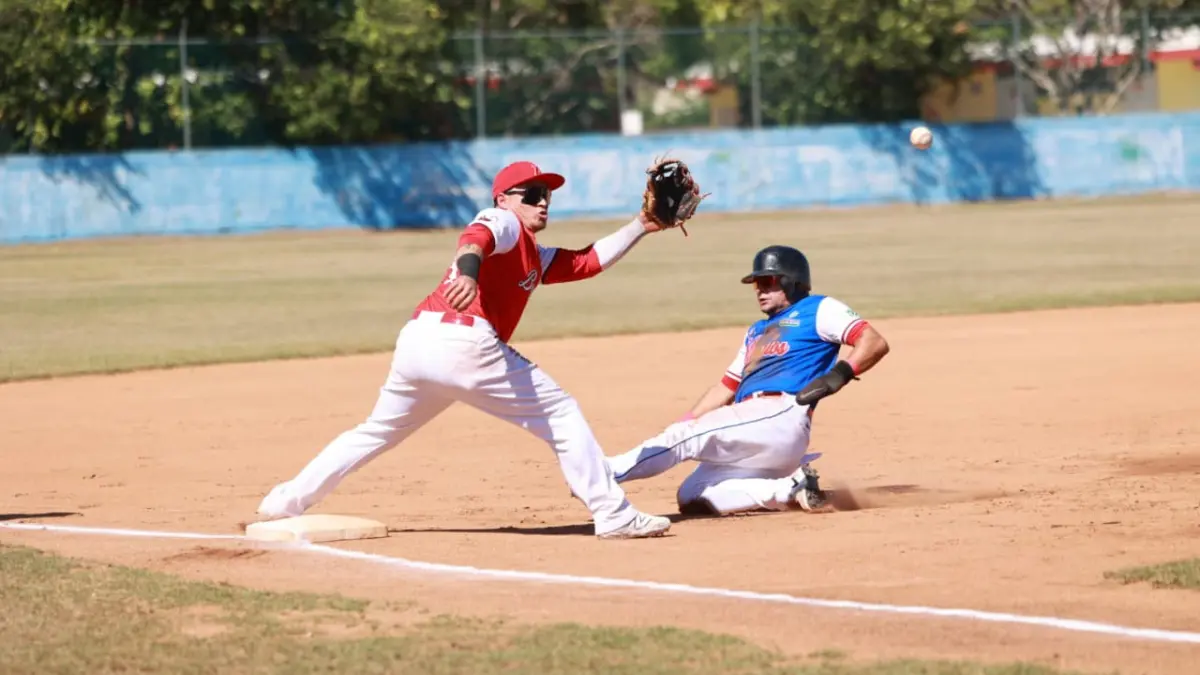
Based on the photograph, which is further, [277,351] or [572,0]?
[572,0]

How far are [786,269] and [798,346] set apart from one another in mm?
388

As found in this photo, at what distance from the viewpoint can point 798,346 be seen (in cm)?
891

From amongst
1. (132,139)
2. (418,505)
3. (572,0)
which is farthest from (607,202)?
(418,505)

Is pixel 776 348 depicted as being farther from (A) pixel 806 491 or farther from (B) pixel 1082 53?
(B) pixel 1082 53

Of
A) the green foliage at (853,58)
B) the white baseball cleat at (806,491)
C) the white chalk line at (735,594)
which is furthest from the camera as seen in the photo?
the green foliage at (853,58)

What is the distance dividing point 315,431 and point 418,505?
3.01m

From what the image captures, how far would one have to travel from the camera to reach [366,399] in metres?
13.7

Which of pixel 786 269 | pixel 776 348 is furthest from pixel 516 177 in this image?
pixel 776 348

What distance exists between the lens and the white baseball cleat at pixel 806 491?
864 centimetres

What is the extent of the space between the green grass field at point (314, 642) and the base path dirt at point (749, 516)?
0.24m

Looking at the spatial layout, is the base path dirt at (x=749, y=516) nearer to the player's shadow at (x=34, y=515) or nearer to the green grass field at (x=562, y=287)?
the player's shadow at (x=34, y=515)

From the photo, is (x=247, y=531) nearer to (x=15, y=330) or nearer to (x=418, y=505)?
(x=418, y=505)

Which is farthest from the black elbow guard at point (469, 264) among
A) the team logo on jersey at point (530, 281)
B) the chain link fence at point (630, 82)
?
the chain link fence at point (630, 82)

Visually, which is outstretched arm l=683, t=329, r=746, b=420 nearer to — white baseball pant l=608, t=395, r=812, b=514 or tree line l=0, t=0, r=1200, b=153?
white baseball pant l=608, t=395, r=812, b=514
